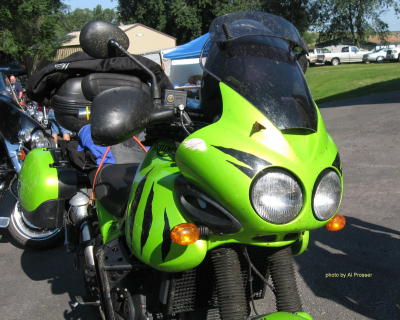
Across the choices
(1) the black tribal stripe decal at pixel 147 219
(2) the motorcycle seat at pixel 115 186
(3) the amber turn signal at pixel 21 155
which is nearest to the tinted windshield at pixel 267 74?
(1) the black tribal stripe decal at pixel 147 219

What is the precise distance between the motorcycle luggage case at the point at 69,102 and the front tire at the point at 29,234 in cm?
189

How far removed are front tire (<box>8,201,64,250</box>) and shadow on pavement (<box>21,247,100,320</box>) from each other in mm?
86

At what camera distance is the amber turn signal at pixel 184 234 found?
185 cm

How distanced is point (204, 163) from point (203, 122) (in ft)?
1.37

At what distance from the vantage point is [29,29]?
25891mm

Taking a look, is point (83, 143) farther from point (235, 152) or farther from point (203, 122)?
point (235, 152)

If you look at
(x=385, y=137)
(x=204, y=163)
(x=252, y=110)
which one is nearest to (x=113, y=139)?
(x=204, y=163)

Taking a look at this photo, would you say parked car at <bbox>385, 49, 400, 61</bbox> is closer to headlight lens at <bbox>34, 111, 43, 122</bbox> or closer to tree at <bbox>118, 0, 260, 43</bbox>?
tree at <bbox>118, 0, 260, 43</bbox>

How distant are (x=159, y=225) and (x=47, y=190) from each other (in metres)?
1.59

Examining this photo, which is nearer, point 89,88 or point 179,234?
point 179,234

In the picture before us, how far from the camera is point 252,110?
73.9 inches

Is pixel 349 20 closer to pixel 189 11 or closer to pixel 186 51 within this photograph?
pixel 189 11

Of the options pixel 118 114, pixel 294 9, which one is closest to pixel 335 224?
pixel 118 114

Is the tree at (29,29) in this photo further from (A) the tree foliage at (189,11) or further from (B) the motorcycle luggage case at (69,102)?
(B) the motorcycle luggage case at (69,102)
